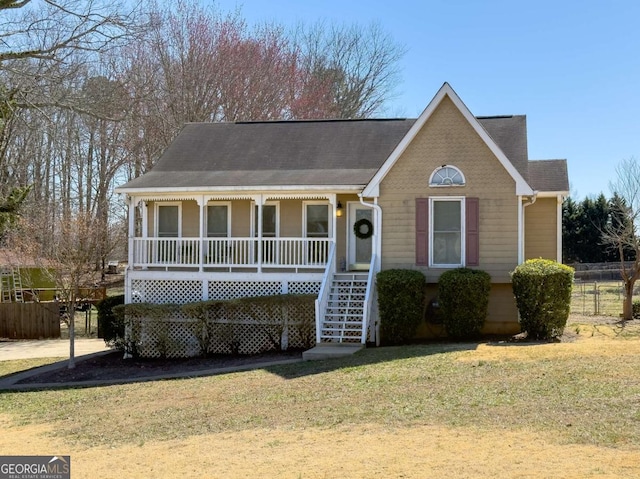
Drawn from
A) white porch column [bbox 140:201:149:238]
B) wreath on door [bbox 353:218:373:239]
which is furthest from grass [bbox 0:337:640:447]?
white porch column [bbox 140:201:149:238]

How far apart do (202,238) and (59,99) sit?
5506mm

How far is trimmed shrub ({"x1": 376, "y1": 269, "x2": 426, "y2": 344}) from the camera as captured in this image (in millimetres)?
16469

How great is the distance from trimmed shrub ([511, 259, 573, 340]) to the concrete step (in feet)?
12.6

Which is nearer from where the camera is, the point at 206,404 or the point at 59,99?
the point at 206,404

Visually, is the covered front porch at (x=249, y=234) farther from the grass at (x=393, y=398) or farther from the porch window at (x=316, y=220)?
the grass at (x=393, y=398)

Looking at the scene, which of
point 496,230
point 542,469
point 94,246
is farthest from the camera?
point 94,246

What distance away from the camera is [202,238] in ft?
61.5

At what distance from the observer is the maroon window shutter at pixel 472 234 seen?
17.2 meters

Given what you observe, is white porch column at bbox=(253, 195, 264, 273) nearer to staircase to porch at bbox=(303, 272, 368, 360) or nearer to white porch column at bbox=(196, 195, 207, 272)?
white porch column at bbox=(196, 195, 207, 272)

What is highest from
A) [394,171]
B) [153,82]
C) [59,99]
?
[153,82]

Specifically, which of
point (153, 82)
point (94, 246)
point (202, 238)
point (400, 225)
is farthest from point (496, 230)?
point (153, 82)

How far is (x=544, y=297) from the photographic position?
50.9 ft

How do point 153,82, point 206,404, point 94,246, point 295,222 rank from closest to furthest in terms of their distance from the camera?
point 206,404 < point 295,222 < point 94,246 < point 153,82

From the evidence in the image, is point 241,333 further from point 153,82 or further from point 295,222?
point 153,82
